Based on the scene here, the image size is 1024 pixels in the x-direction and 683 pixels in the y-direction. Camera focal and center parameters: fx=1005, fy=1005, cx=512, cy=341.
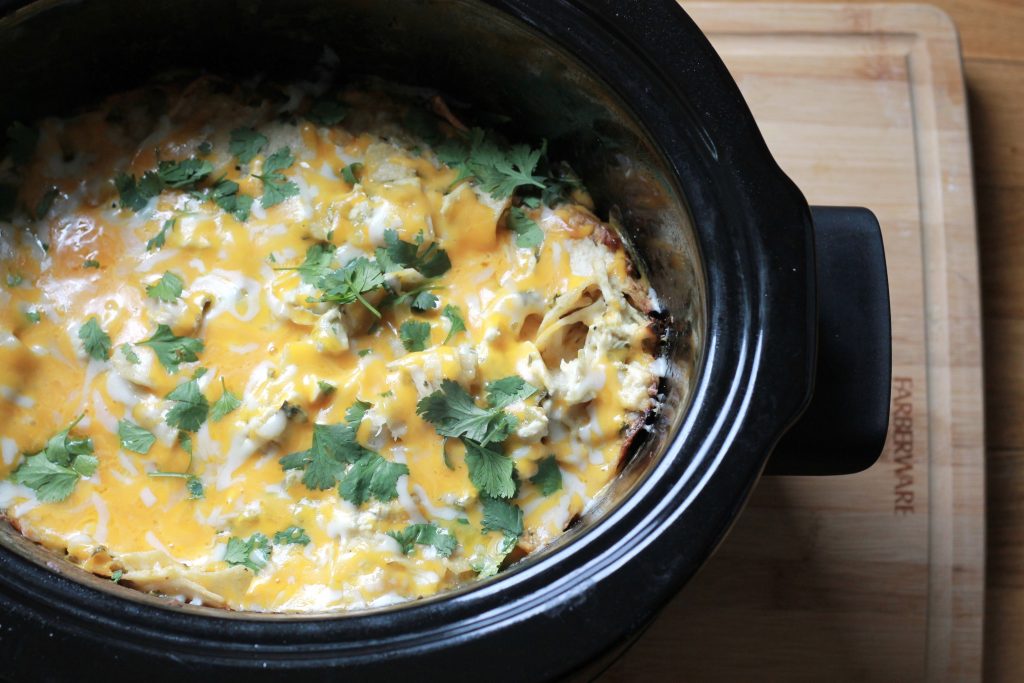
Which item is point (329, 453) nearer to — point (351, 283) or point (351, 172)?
point (351, 283)

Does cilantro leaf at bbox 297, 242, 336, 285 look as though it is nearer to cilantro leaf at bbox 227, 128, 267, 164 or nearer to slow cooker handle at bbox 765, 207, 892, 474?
cilantro leaf at bbox 227, 128, 267, 164

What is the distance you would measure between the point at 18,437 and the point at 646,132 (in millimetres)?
977

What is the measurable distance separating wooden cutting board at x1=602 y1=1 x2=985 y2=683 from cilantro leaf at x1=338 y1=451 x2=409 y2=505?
1.88 feet

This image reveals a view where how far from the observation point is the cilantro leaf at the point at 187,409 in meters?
1.44

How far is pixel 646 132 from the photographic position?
51.8 inches

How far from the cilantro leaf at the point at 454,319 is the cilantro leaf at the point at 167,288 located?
391 mm

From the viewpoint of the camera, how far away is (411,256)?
151 centimetres

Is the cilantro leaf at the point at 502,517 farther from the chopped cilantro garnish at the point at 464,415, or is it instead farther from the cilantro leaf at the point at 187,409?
the cilantro leaf at the point at 187,409

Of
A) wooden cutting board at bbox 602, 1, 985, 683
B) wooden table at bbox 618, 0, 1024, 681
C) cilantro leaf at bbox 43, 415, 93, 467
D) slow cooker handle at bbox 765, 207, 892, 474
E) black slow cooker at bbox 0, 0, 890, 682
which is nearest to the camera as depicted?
black slow cooker at bbox 0, 0, 890, 682

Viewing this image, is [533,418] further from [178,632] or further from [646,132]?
[178,632]

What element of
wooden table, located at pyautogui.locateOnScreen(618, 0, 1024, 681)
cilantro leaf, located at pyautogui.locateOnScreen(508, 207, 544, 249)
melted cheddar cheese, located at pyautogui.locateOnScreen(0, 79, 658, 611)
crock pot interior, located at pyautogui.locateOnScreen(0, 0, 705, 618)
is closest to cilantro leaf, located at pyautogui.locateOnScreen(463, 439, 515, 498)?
melted cheddar cheese, located at pyautogui.locateOnScreen(0, 79, 658, 611)

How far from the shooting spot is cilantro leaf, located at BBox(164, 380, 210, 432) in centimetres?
144

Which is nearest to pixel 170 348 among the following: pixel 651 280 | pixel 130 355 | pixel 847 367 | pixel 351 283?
pixel 130 355

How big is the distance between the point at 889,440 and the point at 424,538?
88 cm
